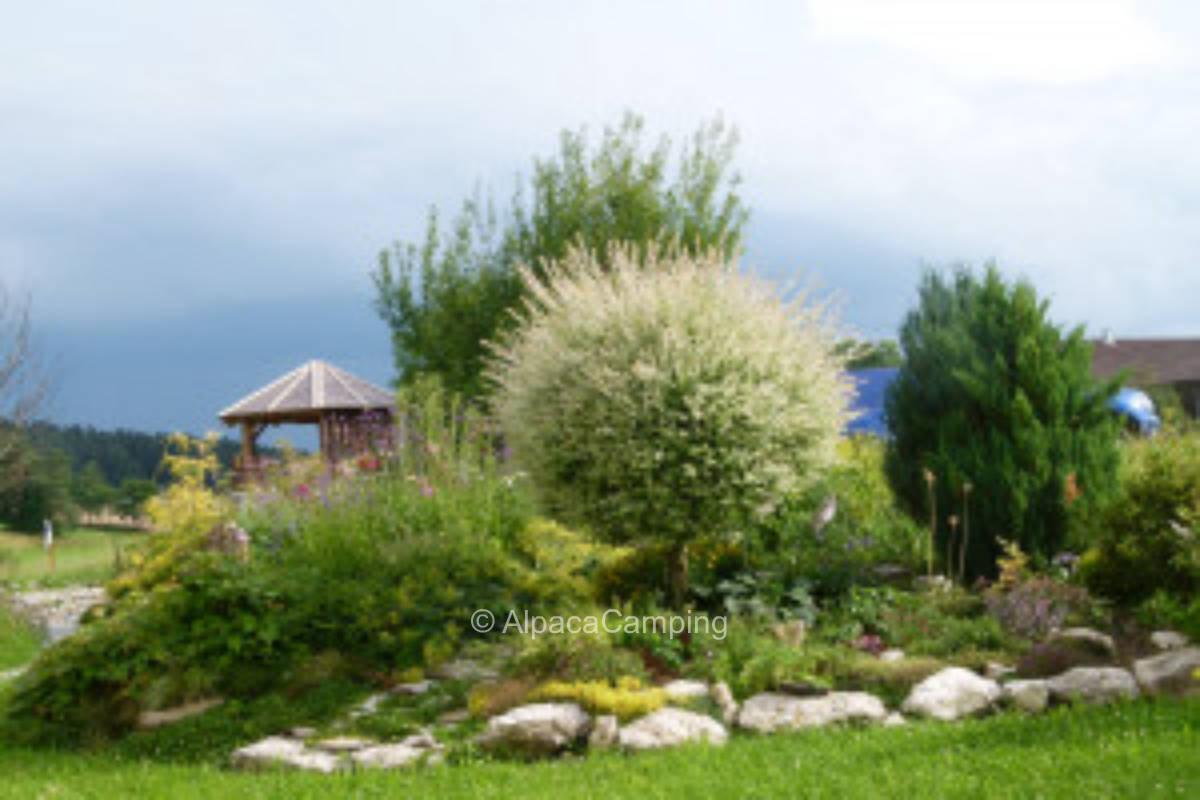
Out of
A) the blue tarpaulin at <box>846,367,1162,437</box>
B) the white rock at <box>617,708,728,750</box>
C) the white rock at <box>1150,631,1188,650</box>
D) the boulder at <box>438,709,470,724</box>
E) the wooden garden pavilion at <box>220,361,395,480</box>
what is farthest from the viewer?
the wooden garden pavilion at <box>220,361,395,480</box>

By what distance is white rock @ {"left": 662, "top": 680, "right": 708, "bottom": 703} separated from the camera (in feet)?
20.4

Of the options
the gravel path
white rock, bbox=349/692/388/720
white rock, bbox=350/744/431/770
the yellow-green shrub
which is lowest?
the gravel path

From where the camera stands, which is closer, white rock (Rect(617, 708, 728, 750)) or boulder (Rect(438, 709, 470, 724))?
white rock (Rect(617, 708, 728, 750))

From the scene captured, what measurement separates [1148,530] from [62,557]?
22.4 meters

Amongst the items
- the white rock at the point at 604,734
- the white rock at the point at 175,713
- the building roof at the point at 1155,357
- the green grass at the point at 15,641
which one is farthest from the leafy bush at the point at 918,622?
the building roof at the point at 1155,357

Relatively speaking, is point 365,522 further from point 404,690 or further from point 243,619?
point 404,690

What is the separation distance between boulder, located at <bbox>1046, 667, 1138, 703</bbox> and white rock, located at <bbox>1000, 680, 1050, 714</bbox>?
0.06 metres

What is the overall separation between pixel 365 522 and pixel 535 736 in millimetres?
4061

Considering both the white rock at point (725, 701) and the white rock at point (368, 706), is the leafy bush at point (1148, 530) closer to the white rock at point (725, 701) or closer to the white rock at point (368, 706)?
the white rock at point (725, 701)

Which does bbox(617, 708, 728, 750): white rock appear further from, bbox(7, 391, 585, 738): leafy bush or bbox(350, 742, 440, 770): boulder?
bbox(7, 391, 585, 738): leafy bush

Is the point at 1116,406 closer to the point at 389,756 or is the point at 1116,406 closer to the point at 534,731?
the point at 534,731

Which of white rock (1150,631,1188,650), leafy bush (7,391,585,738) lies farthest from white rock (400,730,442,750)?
white rock (1150,631,1188,650)

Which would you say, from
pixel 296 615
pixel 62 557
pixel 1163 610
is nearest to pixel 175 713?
pixel 296 615

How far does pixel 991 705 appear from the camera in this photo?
598 cm
